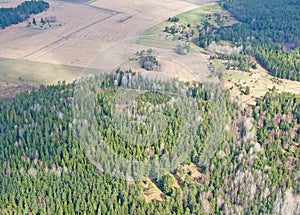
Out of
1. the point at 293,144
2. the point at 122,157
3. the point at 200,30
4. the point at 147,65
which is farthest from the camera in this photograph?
the point at 200,30

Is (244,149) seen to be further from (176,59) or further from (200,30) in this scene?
(200,30)

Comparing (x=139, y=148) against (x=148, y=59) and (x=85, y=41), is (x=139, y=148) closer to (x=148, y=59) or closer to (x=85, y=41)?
(x=148, y=59)

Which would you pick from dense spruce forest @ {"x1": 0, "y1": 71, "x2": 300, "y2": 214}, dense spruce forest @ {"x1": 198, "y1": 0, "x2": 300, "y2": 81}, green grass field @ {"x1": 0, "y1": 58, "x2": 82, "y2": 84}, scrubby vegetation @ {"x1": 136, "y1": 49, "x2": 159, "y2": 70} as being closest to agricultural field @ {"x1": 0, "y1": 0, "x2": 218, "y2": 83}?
green grass field @ {"x1": 0, "y1": 58, "x2": 82, "y2": 84}

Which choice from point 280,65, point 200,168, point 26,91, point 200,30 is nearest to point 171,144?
point 200,168

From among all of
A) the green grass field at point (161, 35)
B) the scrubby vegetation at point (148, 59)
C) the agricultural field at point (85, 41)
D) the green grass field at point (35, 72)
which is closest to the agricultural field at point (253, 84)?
the agricultural field at point (85, 41)

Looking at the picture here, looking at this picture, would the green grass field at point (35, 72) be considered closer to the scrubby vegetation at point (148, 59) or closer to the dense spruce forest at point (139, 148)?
the dense spruce forest at point (139, 148)

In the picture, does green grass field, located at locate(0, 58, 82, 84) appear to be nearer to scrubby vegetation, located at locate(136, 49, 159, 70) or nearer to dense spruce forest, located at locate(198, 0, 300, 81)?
scrubby vegetation, located at locate(136, 49, 159, 70)
